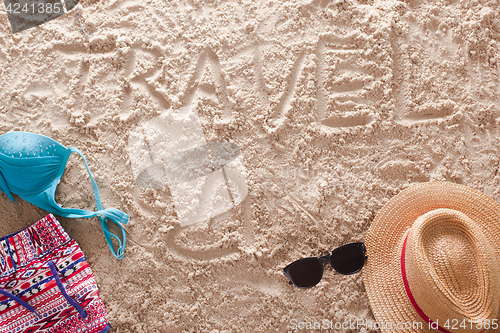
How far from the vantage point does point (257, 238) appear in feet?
5.22

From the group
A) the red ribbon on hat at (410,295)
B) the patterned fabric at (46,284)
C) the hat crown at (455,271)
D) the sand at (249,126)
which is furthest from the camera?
the sand at (249,126)

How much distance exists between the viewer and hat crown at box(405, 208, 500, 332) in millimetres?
1195

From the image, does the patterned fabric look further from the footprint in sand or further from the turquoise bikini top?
the footprint in sand

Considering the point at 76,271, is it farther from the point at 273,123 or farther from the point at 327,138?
the point at 327,138

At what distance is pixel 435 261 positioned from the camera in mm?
1241

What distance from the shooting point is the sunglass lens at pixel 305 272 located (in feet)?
4.93

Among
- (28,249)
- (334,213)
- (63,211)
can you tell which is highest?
(63,211)

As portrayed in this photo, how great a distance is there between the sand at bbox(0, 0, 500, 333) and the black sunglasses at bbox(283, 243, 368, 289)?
9 cm

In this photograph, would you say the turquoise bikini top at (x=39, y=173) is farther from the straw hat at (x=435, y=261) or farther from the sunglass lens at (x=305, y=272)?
the straw hat at (x=435, y=261)

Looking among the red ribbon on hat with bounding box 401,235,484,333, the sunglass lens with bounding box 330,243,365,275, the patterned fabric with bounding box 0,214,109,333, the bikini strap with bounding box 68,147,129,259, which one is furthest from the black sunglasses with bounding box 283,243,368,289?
the patterned fabric with bounding box 0,214,109,333

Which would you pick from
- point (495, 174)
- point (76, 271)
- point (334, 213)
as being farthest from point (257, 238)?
point (495, 174)

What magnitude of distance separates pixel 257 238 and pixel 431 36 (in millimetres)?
1434

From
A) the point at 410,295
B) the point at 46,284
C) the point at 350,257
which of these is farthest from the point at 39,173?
the point at 410,295

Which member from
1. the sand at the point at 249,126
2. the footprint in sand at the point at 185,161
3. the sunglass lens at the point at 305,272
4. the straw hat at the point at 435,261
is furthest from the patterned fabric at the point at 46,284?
the straw hat at the point at 435,261
